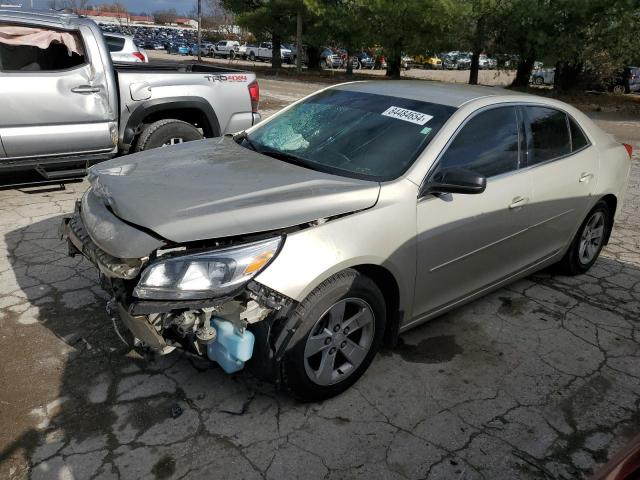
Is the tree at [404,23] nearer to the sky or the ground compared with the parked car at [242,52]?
nearer to the sky

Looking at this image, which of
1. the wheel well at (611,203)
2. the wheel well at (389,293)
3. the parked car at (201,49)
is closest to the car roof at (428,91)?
the wheel well at (389,293)

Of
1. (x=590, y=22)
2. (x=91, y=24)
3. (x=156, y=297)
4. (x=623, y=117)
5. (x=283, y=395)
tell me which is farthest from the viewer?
(x=590, y=22)

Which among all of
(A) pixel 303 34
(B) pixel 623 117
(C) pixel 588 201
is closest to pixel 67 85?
(C) pixel 588 201

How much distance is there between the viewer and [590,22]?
19844mm

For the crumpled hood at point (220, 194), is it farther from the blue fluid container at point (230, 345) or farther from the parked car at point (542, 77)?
the parked car at point (542, 77)

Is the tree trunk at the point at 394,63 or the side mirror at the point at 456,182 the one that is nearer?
the side mirror at the point at 456,182

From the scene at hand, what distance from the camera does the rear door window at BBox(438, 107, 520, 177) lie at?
3.29 metres

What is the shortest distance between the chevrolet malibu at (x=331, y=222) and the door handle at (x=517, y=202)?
0.04 ft

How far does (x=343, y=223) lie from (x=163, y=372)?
1396 millimetres

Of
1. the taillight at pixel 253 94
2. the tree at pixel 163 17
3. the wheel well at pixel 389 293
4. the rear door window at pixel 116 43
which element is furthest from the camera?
the tree at pixel 163 17

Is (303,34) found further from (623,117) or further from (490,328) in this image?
(490,328)

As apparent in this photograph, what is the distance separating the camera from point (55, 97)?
544cm

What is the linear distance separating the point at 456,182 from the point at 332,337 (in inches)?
42.8

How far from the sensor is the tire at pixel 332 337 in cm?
263
